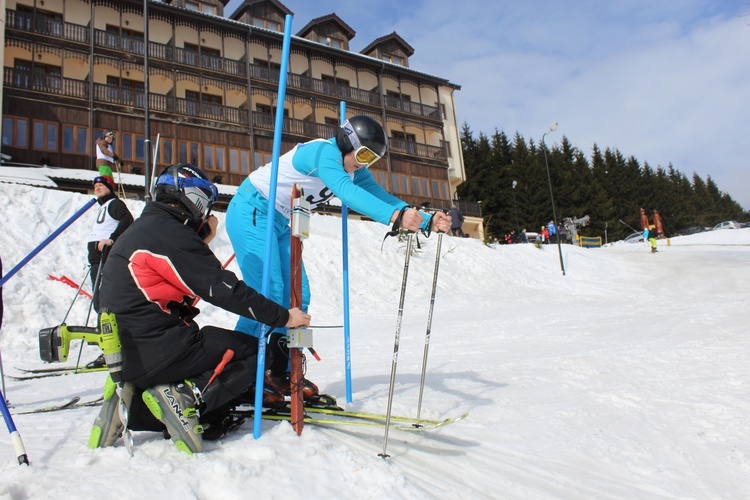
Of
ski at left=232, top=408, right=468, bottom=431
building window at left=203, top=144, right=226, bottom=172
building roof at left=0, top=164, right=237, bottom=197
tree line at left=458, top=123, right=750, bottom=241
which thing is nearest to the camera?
ski at left=232, top=408, right=468, bottom=431

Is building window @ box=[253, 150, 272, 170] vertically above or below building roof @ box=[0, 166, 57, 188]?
above

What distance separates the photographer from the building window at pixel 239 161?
81.6ft

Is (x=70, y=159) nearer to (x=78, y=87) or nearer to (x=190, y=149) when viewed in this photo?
(x=78, y=87)

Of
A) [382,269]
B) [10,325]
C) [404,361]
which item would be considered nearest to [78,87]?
[382,269]

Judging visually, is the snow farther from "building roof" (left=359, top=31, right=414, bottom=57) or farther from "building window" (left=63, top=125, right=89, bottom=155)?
"building roof" (left=359, top=31, right=414, bottom=57)

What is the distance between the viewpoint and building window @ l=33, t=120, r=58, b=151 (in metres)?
20.3

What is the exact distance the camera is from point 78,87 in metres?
21.7

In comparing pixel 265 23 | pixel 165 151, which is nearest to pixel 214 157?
pixel 165 151

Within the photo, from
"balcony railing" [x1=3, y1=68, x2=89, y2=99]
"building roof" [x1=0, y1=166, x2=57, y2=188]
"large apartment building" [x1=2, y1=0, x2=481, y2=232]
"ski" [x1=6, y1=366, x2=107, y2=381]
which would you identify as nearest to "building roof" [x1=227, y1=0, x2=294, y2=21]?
"large apartment building" [x1=2, y1=0, x2=481, y2=232]

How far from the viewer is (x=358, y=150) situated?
3377 millimetres

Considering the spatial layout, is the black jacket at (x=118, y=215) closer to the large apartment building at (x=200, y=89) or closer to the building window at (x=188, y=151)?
the large apartment building at (x=200, y=89)

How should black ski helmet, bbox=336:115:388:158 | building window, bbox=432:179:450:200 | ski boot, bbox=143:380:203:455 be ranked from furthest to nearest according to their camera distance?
building window, bbox=432:179:450:200
black ski helmet, bbox=336:115:388:158
ski boot, bbox=143:380:203:455

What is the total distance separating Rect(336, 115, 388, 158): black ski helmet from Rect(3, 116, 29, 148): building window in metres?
21.5

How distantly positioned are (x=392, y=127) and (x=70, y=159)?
19.2m
